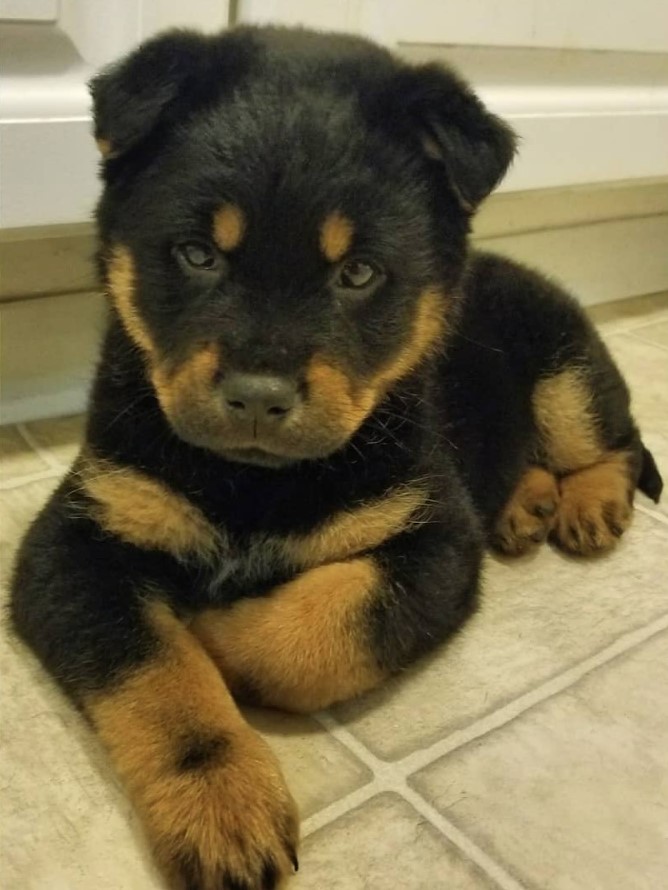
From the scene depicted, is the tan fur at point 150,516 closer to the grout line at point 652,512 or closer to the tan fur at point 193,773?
the tan fur at point 193,773

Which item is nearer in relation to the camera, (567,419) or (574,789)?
(574,789)

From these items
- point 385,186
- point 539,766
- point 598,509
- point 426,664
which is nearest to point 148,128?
point 385,186

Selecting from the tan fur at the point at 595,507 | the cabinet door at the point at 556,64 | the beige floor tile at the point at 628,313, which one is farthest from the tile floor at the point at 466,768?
the beige floor tile at the point at 628,313

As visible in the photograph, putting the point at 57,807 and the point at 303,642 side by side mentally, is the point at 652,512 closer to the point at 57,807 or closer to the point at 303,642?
the point at 303,642

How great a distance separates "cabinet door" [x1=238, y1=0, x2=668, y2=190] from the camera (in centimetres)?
203

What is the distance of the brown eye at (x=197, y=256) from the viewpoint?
1.20m

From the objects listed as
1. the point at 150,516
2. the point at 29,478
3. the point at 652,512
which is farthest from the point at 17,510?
the point at 652,512

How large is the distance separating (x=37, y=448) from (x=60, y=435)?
8cm

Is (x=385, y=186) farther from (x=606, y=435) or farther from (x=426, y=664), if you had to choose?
(x=606, y=435)

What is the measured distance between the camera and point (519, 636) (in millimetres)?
1554

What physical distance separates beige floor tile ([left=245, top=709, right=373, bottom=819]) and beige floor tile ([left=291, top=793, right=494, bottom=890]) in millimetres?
43

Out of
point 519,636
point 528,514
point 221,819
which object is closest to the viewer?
point 221,819

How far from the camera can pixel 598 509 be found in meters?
1.81

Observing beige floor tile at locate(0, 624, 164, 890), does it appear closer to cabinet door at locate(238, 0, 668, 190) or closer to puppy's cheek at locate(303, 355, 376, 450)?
puppy's cheek at locate(303, 355, 376, 450)
